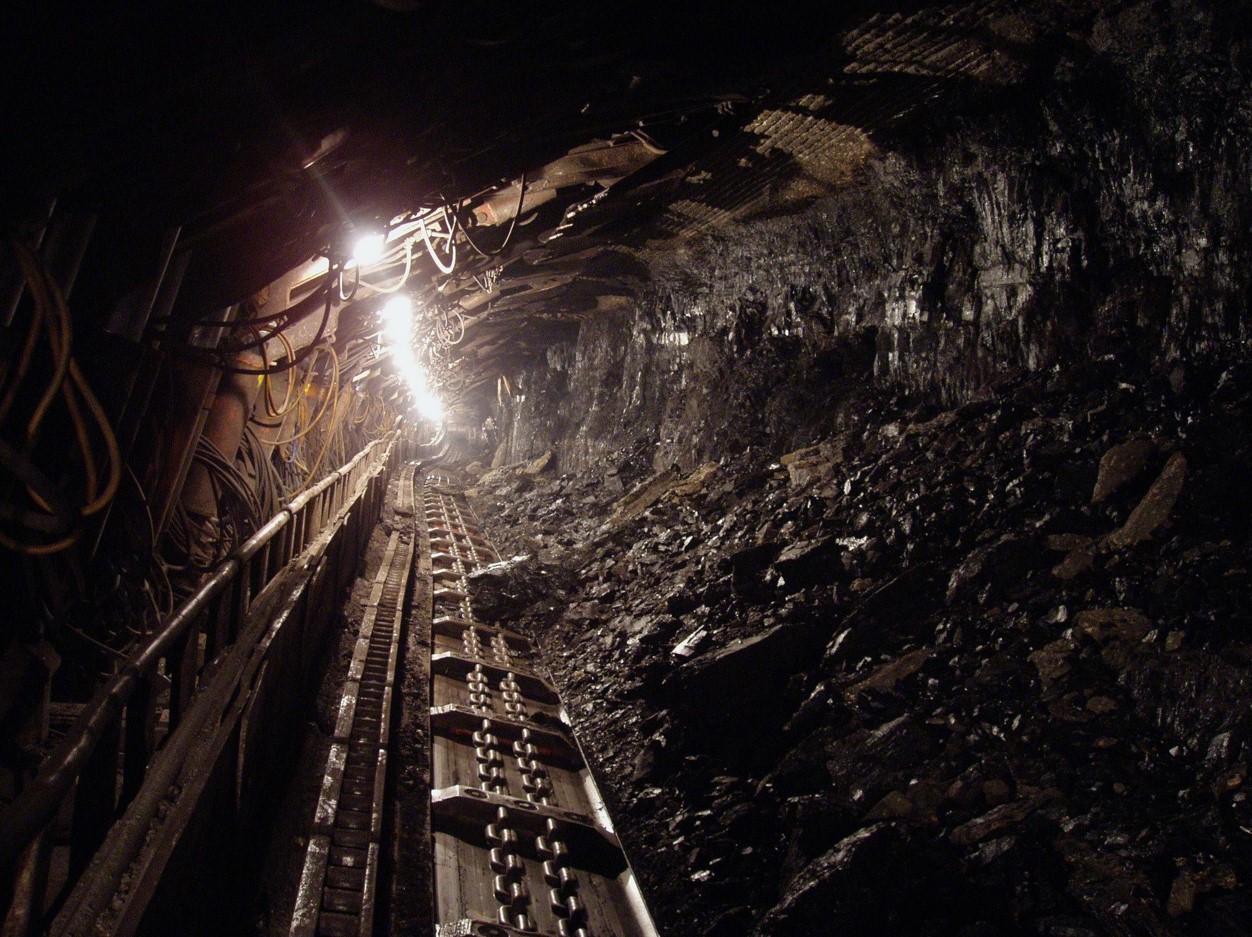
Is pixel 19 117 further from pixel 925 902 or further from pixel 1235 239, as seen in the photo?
pixel 1235 239

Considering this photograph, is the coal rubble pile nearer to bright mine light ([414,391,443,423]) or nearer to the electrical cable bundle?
the electrical cable bundle

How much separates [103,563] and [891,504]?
4995 millimetres

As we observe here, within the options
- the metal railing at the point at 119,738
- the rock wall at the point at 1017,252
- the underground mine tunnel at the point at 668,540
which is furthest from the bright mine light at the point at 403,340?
the metal railing at the point at 119,738

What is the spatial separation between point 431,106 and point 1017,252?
4518mm

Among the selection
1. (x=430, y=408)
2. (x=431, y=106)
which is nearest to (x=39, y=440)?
(x=431, y=106)

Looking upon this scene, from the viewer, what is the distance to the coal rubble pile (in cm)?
271

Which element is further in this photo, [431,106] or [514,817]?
[514,817]

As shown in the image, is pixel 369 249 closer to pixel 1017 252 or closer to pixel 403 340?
pixel 1017 252

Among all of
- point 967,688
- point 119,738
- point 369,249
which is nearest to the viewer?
point 119,738

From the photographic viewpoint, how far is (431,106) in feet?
10.7

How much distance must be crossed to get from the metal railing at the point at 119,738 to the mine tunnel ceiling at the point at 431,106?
4.73ft

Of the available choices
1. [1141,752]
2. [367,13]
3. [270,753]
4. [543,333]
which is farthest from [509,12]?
[543,333]

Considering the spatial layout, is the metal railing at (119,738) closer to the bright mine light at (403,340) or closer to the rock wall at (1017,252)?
the bright mine light at (403,340)

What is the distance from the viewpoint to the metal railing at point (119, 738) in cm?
153
